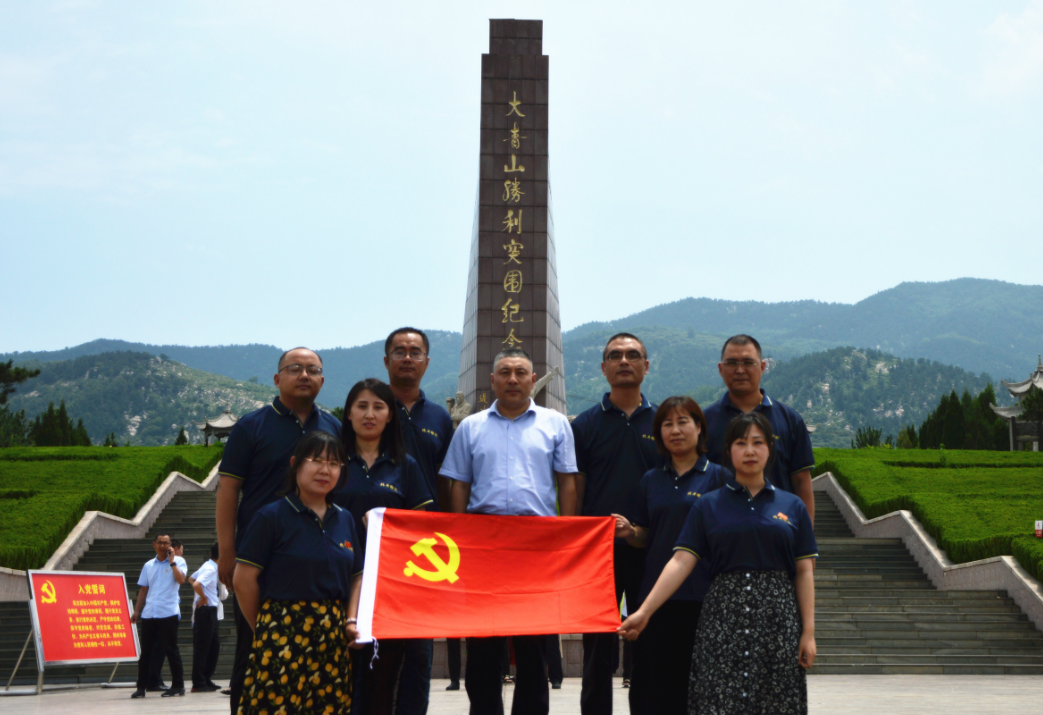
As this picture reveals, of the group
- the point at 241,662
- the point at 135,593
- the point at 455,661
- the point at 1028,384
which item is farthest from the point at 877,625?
the point at 1028,384

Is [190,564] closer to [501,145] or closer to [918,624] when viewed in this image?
[918,624]

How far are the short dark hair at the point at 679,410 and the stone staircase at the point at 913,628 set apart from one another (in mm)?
6432

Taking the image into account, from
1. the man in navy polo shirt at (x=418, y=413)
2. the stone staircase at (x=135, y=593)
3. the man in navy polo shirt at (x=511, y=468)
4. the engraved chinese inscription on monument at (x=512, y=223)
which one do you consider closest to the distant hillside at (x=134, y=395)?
the engraved chinese inscription on monument at (x=512, y=223)

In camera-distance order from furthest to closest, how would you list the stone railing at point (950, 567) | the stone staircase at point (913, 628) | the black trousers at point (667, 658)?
the stone railing at point (950, 567), the stone staircase at point (913, 628), the black trousers at point (667, 658)

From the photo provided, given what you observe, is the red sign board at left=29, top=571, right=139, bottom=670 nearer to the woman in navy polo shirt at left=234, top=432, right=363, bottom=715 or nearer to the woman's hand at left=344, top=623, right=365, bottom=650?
the woman in navy polo shirt at left=234, top=432, right=363, bottom=715

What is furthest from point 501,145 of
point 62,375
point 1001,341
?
point 1001,341

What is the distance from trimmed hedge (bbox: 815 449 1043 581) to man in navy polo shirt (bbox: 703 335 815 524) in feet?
26.3

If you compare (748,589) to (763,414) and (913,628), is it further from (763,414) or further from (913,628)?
(913,628)

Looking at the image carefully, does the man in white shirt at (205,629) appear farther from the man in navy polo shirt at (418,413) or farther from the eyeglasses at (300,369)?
the eyeglasses at (300,369)

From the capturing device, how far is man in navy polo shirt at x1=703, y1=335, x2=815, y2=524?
4469mm

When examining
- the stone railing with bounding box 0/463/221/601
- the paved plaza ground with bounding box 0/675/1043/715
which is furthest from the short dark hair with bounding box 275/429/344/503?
the stone railing with bounding box 0/463/221/601

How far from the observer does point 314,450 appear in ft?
12.4

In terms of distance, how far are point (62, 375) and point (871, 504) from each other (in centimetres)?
10870

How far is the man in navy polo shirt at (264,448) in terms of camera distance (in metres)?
4.21
